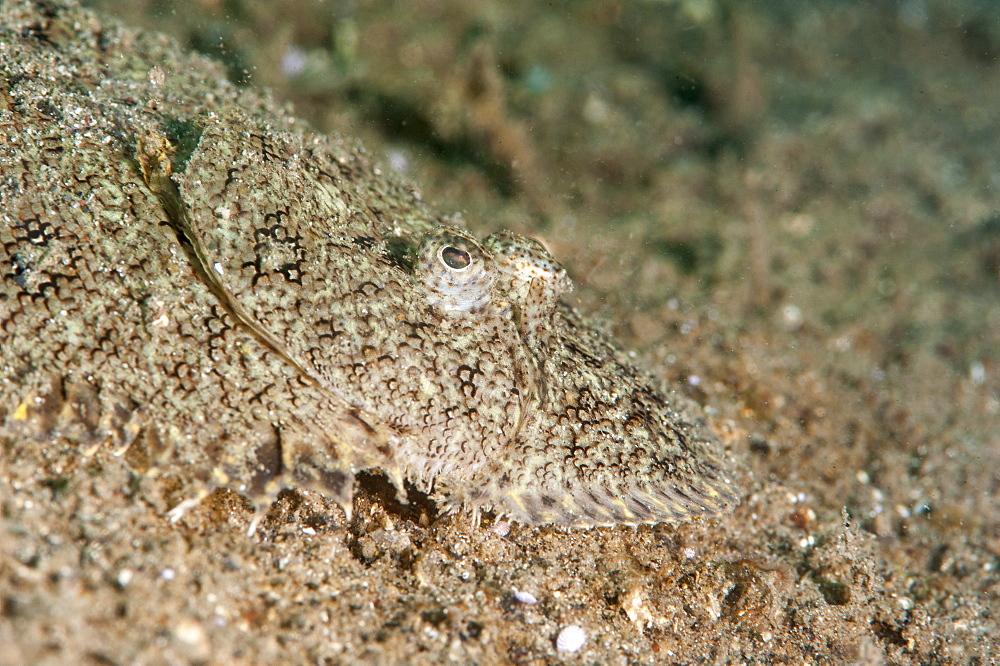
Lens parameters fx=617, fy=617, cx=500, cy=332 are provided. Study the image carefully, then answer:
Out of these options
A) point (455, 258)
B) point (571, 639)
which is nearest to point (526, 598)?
point (571, 639)

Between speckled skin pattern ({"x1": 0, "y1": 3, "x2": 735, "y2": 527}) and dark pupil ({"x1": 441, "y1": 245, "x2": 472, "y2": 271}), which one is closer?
speckled skin pattern ({"x1": 0, "y1": 3, "x2": 735, "y2": 527})

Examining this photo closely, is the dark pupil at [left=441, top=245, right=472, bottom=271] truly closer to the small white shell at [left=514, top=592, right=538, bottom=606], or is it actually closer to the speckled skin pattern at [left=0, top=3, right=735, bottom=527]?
the speckled skin pattern at [left=0, top=3, right=735, bottom=527]

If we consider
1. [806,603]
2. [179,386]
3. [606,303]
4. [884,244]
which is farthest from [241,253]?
[884,244]

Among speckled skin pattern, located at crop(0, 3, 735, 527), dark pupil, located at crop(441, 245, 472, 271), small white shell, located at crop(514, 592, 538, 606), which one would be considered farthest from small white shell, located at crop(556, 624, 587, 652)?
dark pupil, located at crop(441, 245, 472, 271)

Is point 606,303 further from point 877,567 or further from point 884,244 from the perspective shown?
point 884,244

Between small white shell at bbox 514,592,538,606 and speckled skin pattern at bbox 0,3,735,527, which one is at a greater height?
speckled skin pattern at bbox 0,3,735,527

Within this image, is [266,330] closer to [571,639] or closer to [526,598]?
[526,598]

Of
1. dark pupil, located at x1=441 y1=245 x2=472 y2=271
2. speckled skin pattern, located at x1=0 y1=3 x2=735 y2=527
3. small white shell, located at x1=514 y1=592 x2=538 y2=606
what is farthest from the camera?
small white shell, located at x1=514 y1=592 x2=538 y2=606
